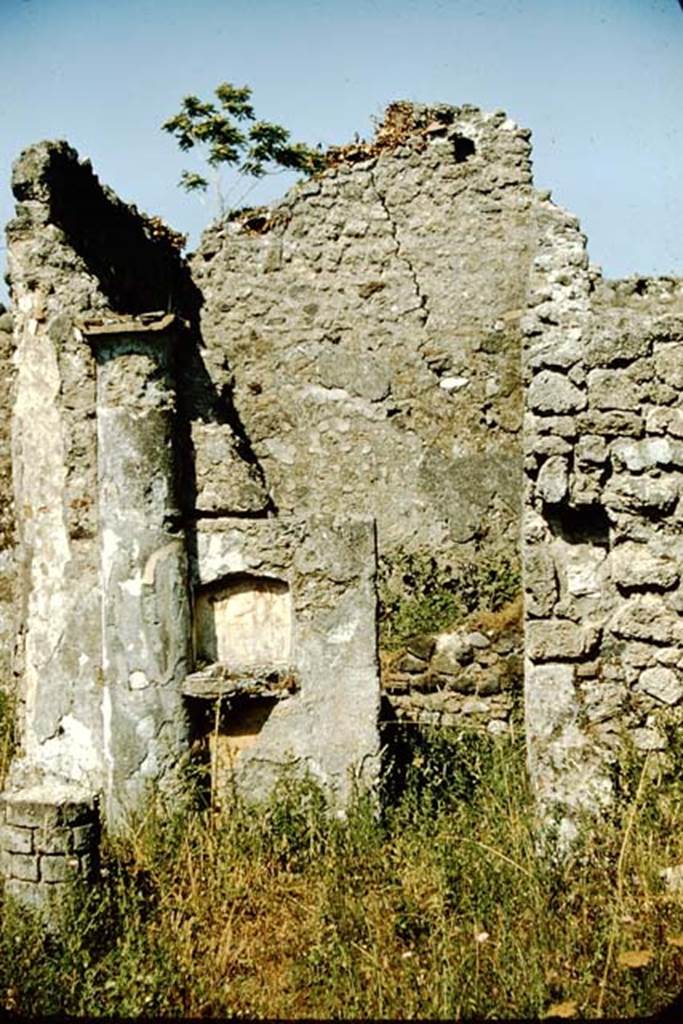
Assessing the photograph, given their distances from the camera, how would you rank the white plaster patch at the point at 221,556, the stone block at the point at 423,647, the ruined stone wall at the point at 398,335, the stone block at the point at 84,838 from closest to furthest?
the stone block at the point at 84,838, the white plaster patch at the point at 221,556, the stone block at the point at 423,647, the ruined stone wall at the point at 398,335

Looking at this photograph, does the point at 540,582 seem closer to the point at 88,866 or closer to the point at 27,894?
the point at 88,866

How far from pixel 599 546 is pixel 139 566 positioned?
7.41ft

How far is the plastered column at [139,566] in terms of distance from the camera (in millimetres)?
5211

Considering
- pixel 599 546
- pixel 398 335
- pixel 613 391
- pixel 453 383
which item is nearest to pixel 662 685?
pixel 599 546

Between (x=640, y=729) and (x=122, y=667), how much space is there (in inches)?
99.0

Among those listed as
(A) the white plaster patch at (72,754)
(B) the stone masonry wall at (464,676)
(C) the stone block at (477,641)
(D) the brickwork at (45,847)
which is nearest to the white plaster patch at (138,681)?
(A) the white plaster patch at (72,754)

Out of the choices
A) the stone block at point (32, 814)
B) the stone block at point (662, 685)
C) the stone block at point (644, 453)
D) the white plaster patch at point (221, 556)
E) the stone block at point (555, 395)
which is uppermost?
the stone block at point (555, 395)

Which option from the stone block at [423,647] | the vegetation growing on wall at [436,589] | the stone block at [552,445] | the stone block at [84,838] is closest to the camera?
the stone block at [84,838]

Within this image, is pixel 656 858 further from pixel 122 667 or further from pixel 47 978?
pixel 122 667

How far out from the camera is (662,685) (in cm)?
460

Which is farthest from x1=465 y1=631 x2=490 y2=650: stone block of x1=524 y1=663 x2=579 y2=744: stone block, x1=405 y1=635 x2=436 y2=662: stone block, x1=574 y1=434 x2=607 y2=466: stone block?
x1=574 y1=434 x2=607 y2=466: stone block

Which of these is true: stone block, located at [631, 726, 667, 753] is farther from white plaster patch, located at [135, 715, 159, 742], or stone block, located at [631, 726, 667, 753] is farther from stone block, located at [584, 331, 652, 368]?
white plaster patch, located at [135, 715, 159, 742]

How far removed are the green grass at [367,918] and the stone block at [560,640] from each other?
0.61 m

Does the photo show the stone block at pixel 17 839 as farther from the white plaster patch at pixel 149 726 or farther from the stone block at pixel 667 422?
the stone block at pixel 667 422
